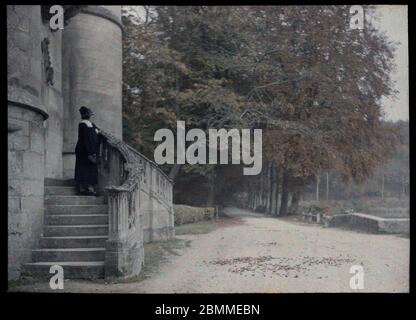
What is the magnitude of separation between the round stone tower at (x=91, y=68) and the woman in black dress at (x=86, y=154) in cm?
17

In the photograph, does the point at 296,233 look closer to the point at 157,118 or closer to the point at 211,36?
the point at 157,118

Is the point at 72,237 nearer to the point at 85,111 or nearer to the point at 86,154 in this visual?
the point at 86,154

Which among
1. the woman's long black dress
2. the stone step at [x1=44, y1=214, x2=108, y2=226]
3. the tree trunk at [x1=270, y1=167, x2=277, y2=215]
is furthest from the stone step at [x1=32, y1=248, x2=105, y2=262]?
the tree trunk at [x1=270, y1=167, x2=277, y2=215]

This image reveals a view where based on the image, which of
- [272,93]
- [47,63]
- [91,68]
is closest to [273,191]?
→ [272,93]

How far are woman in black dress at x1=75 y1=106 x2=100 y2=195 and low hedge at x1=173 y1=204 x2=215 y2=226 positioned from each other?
4.52 feet

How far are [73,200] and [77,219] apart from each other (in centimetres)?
41

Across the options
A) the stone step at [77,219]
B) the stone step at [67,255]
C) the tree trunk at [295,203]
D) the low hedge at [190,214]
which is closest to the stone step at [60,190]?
the stone step at [77,219]

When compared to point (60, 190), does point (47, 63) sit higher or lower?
higher

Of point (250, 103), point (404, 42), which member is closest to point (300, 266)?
point (250, 103)

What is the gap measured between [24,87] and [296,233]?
434cm

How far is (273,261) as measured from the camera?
6.05 meters

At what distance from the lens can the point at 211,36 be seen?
21.0 feet
